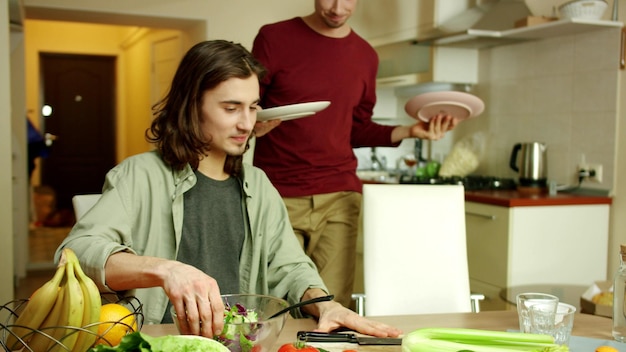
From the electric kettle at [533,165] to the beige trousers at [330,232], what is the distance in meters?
1.35

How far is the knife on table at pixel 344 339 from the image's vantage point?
1254 millimetres

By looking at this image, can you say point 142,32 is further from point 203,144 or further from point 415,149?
point 203,144

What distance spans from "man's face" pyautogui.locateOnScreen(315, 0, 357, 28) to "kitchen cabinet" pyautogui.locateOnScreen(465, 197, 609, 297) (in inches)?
46.7

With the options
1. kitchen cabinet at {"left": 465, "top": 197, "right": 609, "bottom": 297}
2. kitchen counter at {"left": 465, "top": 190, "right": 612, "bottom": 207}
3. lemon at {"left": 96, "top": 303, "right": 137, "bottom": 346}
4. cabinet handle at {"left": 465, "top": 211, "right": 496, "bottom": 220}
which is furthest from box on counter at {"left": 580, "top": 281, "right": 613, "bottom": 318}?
lemon at {"left": 96, "top": 303, "right": 137, "bottom": 346}

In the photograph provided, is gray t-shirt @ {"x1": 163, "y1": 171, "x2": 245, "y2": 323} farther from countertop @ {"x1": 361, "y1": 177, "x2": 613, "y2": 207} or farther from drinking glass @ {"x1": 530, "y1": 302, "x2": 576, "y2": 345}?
countertop @ {"x1": 361, "y1": 177, "x2": 613, "y2": 207}

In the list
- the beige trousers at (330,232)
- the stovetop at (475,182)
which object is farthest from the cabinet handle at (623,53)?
the beige trousers at (330,232)

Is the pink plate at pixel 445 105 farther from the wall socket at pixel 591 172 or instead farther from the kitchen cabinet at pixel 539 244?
the wall socket at pixel 591 172

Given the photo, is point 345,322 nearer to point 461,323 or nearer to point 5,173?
point 461,323

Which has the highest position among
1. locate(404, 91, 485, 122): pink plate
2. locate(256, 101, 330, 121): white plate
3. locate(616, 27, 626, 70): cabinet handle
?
locate(616, 27, 626, 70): cabinet handle

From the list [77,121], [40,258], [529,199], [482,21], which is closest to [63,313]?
[529,199]

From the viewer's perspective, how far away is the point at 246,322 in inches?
42.5

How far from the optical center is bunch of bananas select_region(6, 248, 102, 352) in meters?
0.91

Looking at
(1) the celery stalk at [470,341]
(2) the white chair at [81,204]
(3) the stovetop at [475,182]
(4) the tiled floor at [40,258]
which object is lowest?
(4) the tiled floor at [40,258]

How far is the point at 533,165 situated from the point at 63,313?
290cm
